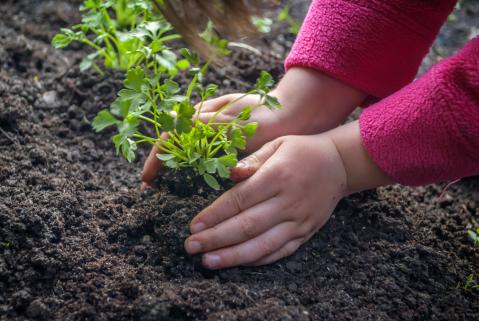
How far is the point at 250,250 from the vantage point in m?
1.41

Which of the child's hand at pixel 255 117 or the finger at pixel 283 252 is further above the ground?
the child's hand at pixel 255 117

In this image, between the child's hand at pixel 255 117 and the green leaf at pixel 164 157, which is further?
the child's hand at pixel 255 117

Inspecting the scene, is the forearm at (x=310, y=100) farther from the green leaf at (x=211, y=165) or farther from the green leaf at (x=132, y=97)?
the green leaf at (x=132, y=97)

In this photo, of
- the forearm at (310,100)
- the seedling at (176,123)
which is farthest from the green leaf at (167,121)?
the forearm at (310,100)

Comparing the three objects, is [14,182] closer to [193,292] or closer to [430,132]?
[193,292]

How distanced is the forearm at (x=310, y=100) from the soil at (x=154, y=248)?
0.90 ft

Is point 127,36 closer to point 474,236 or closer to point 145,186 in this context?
point 145,186

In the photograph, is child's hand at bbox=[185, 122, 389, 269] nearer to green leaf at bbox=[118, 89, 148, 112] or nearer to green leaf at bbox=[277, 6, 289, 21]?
green leaf at bbox=[118, 89, 148, 112]

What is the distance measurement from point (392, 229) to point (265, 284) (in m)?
0.48

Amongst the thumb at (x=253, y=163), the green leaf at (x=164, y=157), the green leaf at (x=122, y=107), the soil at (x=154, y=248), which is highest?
the green leaf at (x=122, y=107)

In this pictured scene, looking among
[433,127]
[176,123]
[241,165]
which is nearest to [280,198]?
[241,165]

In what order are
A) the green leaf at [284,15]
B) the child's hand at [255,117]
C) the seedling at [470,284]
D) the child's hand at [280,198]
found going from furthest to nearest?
the green leaf at [284,15], the child's hand at [255,117], the seedling at [470,284], the child's hand at [280,198]

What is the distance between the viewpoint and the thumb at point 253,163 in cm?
144

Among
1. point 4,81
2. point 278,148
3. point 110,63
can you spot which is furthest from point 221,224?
point 4,81
